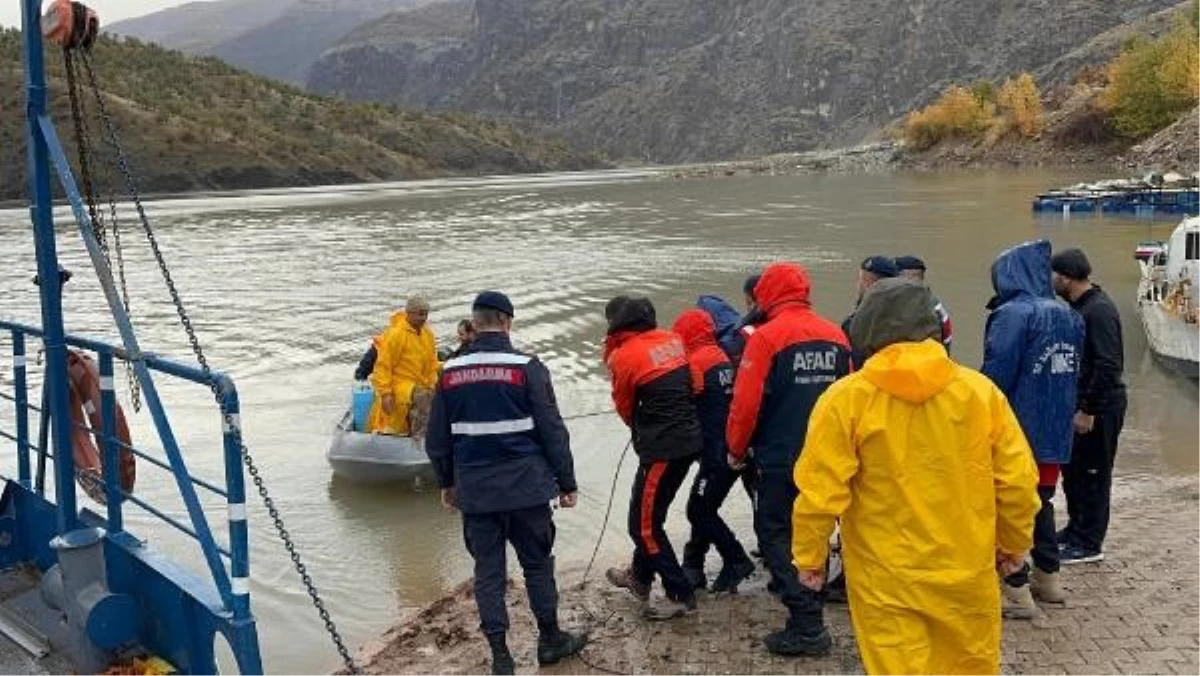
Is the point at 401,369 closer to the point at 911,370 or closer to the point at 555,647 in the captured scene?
the point at 555,647

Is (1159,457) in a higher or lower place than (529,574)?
lower

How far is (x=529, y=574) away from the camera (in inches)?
220

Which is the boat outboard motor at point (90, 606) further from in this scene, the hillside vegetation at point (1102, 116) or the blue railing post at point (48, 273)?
the hillside vegetation at point (1102, 116)

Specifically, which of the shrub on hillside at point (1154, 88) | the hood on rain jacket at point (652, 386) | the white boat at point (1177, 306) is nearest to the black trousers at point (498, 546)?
the hood on rain jacket at point (652, 386)

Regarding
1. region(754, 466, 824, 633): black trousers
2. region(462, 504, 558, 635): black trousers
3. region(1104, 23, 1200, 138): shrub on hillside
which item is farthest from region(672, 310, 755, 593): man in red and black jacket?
region(1104, 23, 1200, 138): shrub on hillside

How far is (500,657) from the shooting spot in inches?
217

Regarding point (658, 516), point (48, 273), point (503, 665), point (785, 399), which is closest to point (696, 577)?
point (658, 516)

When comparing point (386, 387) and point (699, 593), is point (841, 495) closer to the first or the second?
point (699, 593)

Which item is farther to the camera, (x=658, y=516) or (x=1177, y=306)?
(x=1177, y=306)

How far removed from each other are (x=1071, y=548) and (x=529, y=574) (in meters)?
3.37

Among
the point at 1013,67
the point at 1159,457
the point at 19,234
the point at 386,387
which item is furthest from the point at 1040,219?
the point at 1013,67

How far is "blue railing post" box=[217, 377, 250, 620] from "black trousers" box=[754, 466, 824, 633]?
261 centimetres

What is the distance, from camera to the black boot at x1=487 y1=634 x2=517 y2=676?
5.50m

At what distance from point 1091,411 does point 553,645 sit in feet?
11.1
